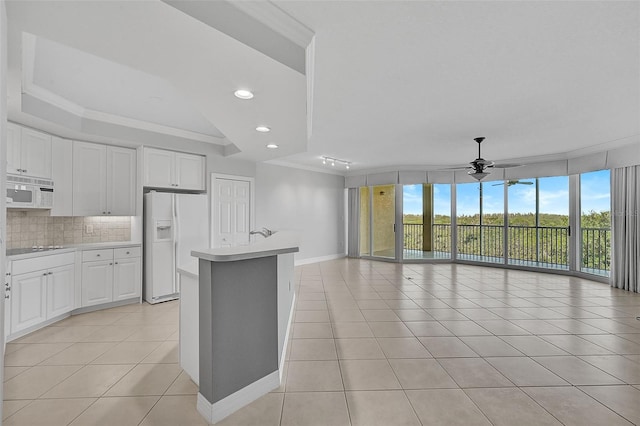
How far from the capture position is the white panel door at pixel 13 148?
126 inches

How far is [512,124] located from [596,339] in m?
2.73

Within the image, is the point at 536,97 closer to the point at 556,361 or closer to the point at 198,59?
the point at 556,361

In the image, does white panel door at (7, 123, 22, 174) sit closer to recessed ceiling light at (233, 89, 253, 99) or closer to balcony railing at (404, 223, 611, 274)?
recessed ceiling light at (233, 89, 253, 99)

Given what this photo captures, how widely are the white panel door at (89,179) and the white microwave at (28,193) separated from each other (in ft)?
0.95

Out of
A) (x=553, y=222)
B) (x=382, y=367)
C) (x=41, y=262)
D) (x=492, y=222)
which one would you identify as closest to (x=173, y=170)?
(x=41, y=262)

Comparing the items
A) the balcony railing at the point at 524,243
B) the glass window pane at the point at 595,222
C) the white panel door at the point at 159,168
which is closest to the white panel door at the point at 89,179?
the white panel door at the point at 159,168

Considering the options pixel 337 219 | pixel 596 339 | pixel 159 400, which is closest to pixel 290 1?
pixel 159 400

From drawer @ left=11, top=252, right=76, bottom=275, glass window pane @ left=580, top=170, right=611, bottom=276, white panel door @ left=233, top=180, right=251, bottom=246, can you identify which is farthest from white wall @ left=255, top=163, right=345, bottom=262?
glass window pane @ left=580, top=170, right=611, bottom=276

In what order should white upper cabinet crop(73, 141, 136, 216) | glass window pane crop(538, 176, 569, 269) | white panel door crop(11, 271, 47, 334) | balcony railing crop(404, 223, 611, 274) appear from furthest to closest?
glass window pane crop(538, 176, 569, 269) → balcony railing crop(404, 223, 611, 274) → white upper cabinet crop(73, 141, 136, 216) → white panel door crop(11, 271, 47, 334)

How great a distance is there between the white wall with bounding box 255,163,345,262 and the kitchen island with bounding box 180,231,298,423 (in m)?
4.20

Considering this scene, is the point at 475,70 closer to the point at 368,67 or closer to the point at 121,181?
the point at 368,67

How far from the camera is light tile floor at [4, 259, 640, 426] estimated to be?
6.35 ft

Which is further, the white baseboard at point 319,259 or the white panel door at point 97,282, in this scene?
the white baseboard at point 319,259

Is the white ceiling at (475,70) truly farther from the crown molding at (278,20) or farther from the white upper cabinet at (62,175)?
the white upper cabinet at (62,175)
